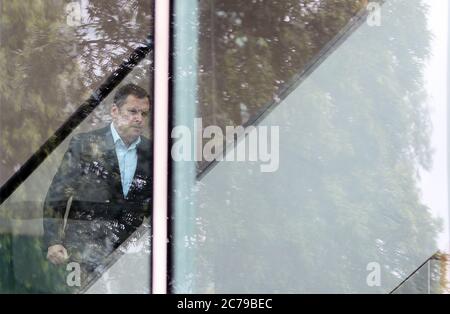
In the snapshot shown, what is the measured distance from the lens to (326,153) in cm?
289

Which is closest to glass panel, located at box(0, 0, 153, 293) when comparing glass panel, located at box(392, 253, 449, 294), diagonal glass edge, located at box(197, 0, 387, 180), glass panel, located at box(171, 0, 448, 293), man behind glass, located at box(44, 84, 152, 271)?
man behind glass, located at box(44, 84, 152, 271)

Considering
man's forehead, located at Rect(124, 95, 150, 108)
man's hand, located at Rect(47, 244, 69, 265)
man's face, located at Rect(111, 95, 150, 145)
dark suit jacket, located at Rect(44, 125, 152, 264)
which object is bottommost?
man's hand, located at Rect(47, 244, 69, 265)

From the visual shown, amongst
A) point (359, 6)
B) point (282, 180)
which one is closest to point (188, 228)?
point (282, 180)

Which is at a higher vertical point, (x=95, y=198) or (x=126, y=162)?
(x=126, y=162)

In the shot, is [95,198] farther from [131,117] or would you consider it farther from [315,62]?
[315,62]

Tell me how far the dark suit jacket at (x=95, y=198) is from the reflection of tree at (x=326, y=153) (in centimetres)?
25

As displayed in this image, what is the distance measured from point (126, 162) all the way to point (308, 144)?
0.67 m

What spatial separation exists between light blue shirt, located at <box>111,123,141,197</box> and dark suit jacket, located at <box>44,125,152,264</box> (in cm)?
1

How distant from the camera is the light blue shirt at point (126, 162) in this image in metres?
2.80

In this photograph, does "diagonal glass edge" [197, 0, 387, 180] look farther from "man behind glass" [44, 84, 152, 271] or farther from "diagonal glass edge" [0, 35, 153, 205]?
"diagonal glass edge" [0, 35, 153, 205]

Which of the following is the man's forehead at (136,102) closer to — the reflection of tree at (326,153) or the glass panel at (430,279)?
the reflection of tree at (326,153)

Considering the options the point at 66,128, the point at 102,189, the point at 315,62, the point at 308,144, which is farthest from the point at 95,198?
the point at 315,62

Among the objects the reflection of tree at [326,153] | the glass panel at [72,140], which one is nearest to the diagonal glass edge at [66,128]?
the glass panel at [72,140]

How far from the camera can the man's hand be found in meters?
2.84
